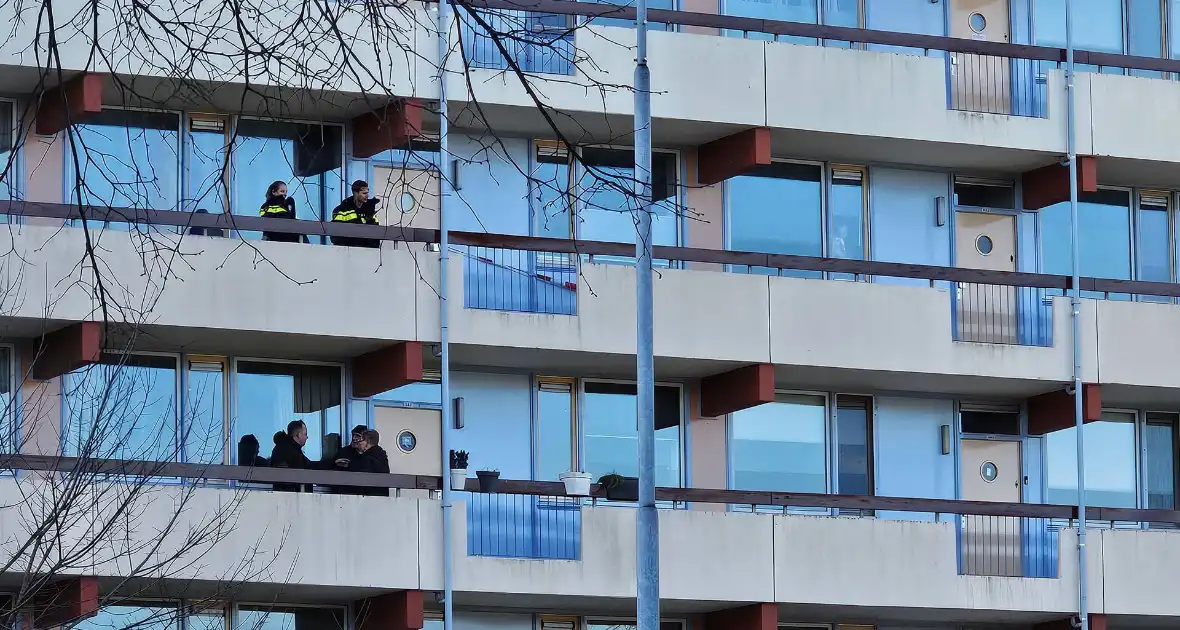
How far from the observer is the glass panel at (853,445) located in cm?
2989

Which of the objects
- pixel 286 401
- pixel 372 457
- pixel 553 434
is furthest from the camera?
pixel 553 434

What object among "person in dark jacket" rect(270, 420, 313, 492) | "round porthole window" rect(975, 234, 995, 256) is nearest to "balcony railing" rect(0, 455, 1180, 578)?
"person in dark jacket" rect(270, 420, 313, 492)

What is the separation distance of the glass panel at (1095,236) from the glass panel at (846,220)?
2.38 metres

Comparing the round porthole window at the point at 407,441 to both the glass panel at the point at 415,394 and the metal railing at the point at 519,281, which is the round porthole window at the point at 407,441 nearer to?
the glass panel at the point at 415,394

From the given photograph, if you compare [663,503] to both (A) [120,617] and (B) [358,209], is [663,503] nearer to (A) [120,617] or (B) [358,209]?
(B) [358,209]

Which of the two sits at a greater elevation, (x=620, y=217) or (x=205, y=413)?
(x=620, y=217)

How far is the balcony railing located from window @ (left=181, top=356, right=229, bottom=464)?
0.47 metres

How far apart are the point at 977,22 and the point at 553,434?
306 inches

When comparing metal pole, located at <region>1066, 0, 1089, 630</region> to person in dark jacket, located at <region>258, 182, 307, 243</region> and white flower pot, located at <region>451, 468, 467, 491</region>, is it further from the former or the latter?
person in dark jacket, located at <region>258, 182, 307, 243</region>

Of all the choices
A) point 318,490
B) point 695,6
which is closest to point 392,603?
point 318,490

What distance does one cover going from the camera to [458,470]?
26797 millimetres

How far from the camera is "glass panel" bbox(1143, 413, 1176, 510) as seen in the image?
31203 millimetres

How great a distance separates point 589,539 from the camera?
89.5 feet

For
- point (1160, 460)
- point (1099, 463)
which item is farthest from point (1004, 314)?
point (1160, 460)
